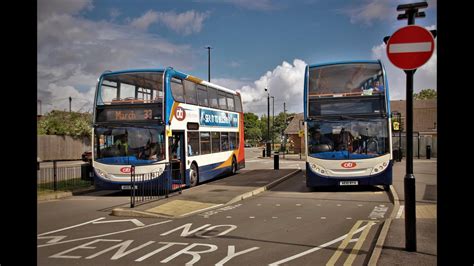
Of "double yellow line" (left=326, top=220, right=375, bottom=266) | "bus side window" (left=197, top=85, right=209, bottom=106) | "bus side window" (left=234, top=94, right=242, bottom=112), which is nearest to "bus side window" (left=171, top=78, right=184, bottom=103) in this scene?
"bus side window" (left=197, top=85, right=209, bottom=106)

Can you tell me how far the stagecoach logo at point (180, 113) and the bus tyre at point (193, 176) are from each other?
87.4 inches

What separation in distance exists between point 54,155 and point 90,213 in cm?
2951

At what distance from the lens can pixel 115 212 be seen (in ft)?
34.6

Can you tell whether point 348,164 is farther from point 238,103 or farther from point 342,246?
point 238,103

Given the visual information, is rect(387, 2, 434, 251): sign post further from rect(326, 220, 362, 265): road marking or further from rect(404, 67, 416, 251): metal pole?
rect(326, 220, 362, 265): road marking

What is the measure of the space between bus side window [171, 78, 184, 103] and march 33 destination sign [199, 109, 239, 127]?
1931 millimetres

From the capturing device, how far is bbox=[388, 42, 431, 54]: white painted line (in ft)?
18.2

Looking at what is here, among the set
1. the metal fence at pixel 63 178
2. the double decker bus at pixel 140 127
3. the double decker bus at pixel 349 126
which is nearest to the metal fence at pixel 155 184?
the double decker bus at pixel 140 127

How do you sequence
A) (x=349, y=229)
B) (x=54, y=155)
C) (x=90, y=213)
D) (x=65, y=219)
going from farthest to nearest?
(x=54, y=155) → (x=90, y=213) → (x=65, y=219) → (x=349, y=229)
